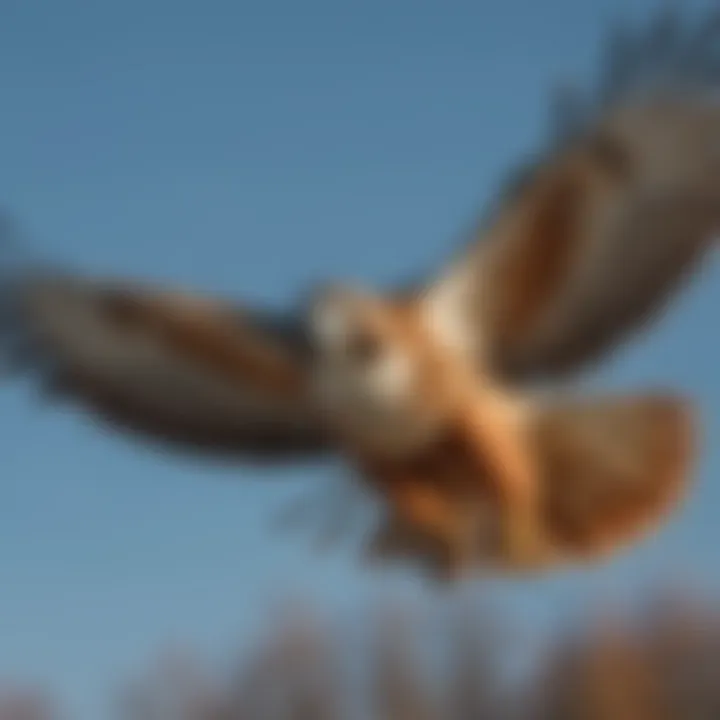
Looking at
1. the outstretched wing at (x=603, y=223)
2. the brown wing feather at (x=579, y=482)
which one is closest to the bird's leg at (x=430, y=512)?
the brown wing feather at (x=579, y=482)

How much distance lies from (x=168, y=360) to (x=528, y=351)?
0.41 metres

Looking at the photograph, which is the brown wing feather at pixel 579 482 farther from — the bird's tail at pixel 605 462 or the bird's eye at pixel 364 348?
the bird's eye at pixel 364 348

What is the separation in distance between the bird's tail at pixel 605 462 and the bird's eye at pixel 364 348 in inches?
9.8

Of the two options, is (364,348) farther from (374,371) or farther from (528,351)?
(528,351)

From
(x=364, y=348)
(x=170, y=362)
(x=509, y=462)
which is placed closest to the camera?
(x=364, y=348)

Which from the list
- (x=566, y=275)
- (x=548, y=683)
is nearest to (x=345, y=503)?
(x=566, y=275)

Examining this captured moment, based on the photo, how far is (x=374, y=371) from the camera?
2168 millimetres

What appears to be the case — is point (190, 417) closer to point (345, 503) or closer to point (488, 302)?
point (345, 503)

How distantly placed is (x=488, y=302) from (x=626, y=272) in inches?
7.2

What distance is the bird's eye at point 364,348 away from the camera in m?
2.16

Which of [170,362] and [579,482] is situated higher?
[170,362]

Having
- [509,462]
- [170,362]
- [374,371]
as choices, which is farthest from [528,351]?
[170,362]

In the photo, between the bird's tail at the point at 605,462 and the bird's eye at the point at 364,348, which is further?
the bird's tail at the point at 605,462

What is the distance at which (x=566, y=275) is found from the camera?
2.38m
